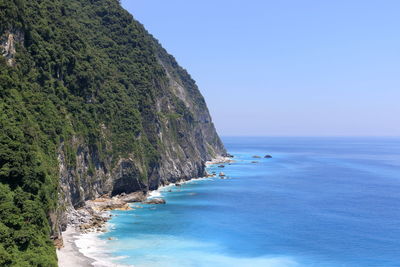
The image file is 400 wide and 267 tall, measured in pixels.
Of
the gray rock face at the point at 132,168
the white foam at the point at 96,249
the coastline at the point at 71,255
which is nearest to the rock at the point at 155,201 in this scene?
the gray rock face at the point at 132,168

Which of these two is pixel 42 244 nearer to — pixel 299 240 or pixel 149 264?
pixel 149 264

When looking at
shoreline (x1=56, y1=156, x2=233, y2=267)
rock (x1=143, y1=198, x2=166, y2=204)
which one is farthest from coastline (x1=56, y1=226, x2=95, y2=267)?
rock (x1=143, y1=198, x2=166, y2=204)

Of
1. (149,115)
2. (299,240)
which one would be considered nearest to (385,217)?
(299,240)

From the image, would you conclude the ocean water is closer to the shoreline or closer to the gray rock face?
the shoreline

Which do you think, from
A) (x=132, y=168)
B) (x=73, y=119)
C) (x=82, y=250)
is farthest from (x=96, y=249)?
(x=132, y=168)

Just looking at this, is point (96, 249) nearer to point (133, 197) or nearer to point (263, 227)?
point (263, 227)

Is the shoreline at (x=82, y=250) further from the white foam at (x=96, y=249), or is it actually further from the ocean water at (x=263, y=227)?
the ocean water at (x=263, y=227)

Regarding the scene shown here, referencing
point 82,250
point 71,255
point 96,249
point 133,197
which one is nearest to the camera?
point 71,255
